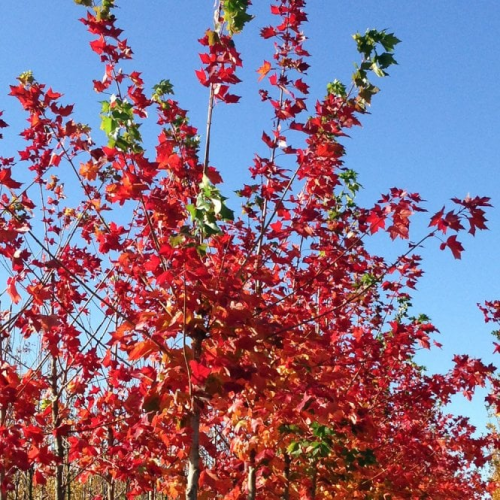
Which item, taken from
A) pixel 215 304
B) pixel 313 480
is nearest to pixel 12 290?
pixel 215 304

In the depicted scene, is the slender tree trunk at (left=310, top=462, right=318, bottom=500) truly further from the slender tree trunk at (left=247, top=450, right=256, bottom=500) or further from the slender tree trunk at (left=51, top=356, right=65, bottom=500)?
the slender tree trunk at (left=51, top=356, right=65, bottom=500)

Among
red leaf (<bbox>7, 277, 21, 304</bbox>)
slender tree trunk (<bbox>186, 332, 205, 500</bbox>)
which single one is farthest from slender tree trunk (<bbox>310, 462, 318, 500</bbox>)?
red leaf (<bbox>7, 277, 21, 304</bbox>)

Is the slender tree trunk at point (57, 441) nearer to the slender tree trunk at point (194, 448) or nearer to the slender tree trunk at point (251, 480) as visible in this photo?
the slender tree trunk at point (251, 480)

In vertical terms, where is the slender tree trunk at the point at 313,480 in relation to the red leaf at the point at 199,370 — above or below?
below

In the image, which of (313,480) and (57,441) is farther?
(313,480)

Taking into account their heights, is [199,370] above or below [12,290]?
below

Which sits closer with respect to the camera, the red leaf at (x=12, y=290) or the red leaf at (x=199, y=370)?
the red leaf at (x=199, y=370)

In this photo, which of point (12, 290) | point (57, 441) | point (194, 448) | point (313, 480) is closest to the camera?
point (194, 448)

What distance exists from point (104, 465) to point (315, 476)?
8.64 ft

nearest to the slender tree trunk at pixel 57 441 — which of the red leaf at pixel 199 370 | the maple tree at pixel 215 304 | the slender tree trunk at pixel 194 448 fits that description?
the maple tree at pixel 215 304

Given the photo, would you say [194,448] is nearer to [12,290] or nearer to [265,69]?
[12,290]

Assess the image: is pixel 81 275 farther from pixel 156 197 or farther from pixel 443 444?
pixel 443 444

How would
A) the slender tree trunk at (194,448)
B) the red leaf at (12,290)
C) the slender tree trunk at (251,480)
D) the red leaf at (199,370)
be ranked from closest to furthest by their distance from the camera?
the red leaf at (199,370) → the slender tree trunk at (194,448) → the red leaf at (12,290) → the slender tree trunk at (251,480)

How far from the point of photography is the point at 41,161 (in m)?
6.31
